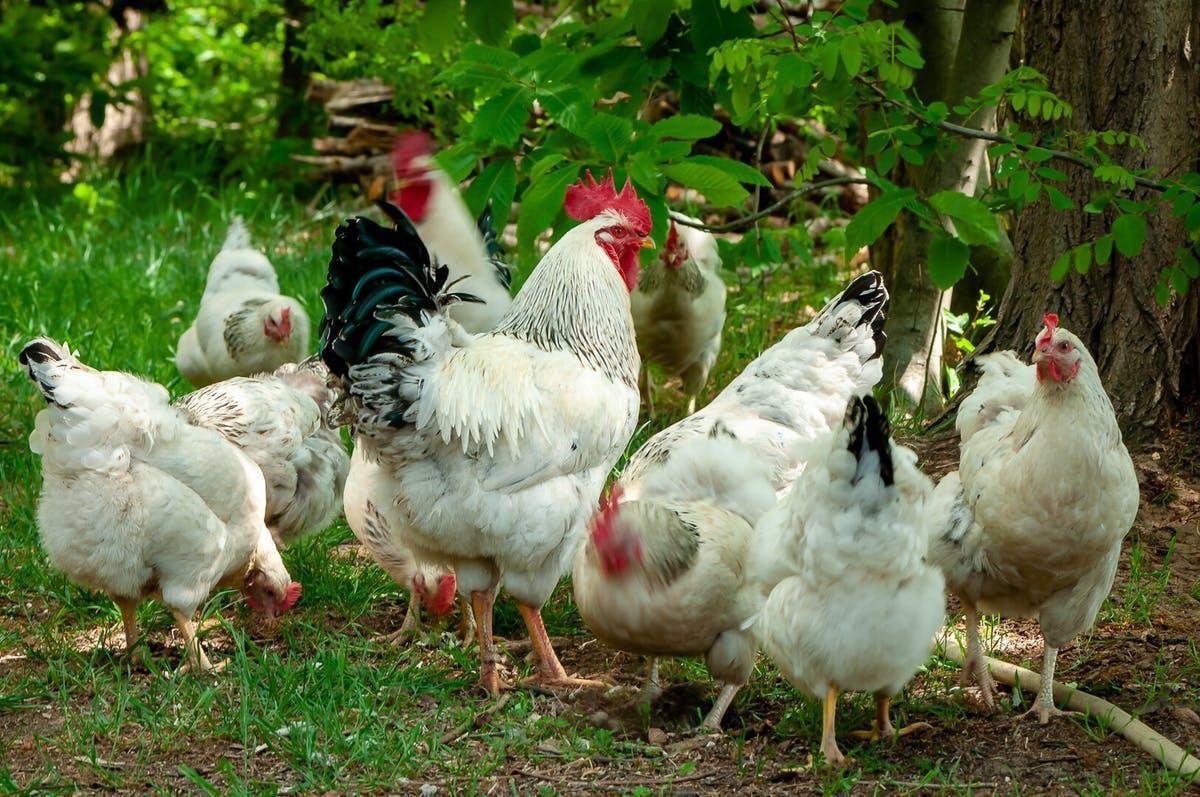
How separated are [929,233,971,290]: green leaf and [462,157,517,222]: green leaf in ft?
6.13

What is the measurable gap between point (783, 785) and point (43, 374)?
3057 mm

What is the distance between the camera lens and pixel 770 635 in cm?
421

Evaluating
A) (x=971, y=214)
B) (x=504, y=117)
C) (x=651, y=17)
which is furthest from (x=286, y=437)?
(x=971, y=214)

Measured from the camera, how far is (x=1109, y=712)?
4.38m

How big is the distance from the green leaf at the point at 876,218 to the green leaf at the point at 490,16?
76.5 inches

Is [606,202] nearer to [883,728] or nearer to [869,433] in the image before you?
[869,433]

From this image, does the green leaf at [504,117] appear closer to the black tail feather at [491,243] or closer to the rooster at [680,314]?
the black tail feather at [491,243]

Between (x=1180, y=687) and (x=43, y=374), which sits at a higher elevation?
(x=43, y=374)

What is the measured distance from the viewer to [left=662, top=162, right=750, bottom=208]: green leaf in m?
5.37

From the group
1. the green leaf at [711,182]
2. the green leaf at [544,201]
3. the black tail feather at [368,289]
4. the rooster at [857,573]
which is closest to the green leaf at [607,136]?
the green leaf at [544,201]

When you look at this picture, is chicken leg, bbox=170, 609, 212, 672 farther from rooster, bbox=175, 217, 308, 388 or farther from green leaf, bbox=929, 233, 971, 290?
green leaf, bbox=929, 233, 971, 290

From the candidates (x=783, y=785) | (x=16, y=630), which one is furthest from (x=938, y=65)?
(x=16, y=630)

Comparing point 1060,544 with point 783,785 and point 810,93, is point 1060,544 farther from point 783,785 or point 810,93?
point 810,93

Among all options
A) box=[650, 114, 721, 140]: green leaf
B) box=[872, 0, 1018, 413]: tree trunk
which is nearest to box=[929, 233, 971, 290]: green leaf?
box=[650, 114, 721, 140]: green leaf
